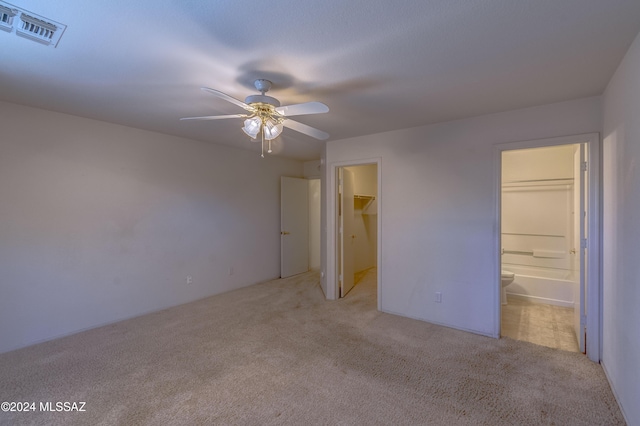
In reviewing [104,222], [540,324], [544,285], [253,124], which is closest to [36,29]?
[253,124]

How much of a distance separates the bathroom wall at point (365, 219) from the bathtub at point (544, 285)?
8.46 feet

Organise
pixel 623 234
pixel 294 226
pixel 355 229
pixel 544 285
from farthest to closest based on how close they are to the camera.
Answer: pixel 355 229 → pixel 294 226 → pixel 544 285 → pixel 623 234

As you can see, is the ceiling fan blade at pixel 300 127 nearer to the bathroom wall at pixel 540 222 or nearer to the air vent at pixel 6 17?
the air vent at pixel 6 17

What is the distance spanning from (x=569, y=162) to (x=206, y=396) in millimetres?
5375

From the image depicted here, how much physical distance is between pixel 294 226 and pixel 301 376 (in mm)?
3591

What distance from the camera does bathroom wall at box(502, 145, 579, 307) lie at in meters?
4.10

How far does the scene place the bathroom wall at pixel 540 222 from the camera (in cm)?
410

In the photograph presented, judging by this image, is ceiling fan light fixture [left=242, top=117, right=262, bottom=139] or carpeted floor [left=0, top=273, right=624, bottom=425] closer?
carpeted floor [left=0, top=273, right=624, bottom=425]

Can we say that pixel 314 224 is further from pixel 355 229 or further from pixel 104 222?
pixel 104 222

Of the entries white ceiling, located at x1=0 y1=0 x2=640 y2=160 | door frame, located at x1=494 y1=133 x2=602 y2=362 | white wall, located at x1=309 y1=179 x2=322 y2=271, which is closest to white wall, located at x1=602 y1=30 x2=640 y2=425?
door frame, located at x1=494 y1=133 x2=602 y2=362

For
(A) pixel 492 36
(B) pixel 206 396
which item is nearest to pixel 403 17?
(A) pixel 492 36

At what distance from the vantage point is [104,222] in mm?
3287

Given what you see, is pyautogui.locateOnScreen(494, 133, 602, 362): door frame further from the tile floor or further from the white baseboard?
the white baseboard

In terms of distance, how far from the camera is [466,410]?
1882mm
